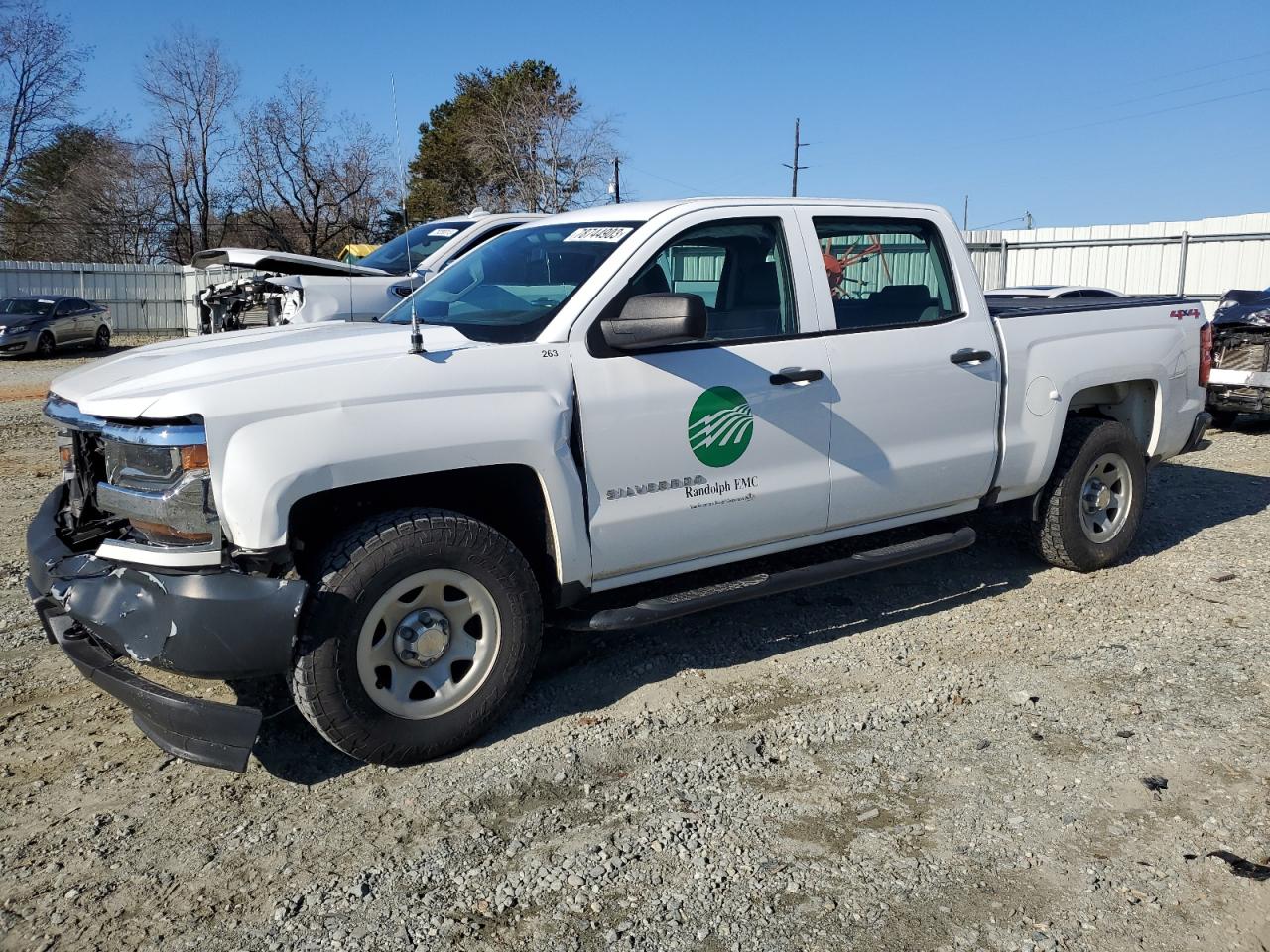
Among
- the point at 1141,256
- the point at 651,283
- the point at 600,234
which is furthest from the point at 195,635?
the point at 1141,256

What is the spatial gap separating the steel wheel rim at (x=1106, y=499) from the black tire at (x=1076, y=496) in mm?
27

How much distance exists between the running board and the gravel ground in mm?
395

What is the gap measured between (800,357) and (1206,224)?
65.3 ft

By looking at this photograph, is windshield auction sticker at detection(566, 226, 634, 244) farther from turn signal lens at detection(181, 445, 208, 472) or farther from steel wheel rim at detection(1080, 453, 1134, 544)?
steel wheel rim at detection(1080, 453, 1134, 544)

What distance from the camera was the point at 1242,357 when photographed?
1097 centimetres

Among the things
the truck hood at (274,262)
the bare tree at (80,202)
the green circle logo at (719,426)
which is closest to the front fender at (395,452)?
the green circle logo at (719,426)

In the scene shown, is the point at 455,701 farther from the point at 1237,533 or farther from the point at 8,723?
the point at 1237,533

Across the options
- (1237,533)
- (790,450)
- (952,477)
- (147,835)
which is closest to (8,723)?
(147,835)

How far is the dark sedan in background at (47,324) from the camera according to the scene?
2256cm

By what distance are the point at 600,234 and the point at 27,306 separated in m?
23.2

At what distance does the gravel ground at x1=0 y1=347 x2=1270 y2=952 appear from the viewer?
2.98m

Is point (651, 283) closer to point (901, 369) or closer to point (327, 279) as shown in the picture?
point (901, 369)

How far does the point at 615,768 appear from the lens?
3863 mm

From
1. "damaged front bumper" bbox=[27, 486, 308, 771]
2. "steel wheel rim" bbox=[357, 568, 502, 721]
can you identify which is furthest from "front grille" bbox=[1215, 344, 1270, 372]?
"damaged front bumper" bbox=[27, 486, 308, 771]
